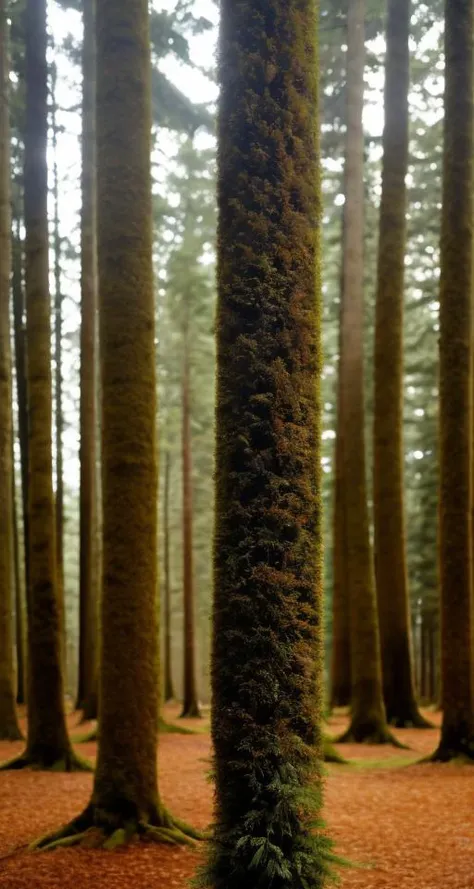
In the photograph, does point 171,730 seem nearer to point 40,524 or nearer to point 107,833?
point 40,524

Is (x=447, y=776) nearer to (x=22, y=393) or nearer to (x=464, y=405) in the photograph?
(x=464, y=405)

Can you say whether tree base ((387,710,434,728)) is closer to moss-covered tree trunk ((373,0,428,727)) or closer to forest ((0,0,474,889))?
forest ((0,0,474,889))

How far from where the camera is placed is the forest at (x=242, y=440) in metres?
5.06

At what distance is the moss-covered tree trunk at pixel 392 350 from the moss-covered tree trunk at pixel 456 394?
3090 mm

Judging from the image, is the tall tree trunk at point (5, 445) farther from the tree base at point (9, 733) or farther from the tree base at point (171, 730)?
the tree base at point (171, 730)

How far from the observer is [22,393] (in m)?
22.1

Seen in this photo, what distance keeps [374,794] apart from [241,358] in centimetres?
693

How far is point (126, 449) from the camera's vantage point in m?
7.77

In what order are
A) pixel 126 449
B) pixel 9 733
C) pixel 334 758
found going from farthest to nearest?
pixel 9 733, pixel 334 758, pixel 126 449

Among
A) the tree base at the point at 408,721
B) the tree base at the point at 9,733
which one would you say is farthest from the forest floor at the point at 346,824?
the tree base at the point at 408,721

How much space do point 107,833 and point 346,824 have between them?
2.50 m

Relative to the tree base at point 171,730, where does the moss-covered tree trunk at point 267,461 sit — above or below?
above

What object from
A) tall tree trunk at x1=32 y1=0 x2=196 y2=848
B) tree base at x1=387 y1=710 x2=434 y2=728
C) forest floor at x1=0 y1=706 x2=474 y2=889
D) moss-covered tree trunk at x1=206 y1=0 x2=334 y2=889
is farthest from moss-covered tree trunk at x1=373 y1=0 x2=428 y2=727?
moss-covered tree trunk at x1=206 y1=0 x2=334 y2=889

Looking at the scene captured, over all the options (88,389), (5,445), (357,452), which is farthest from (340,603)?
(5,445)
